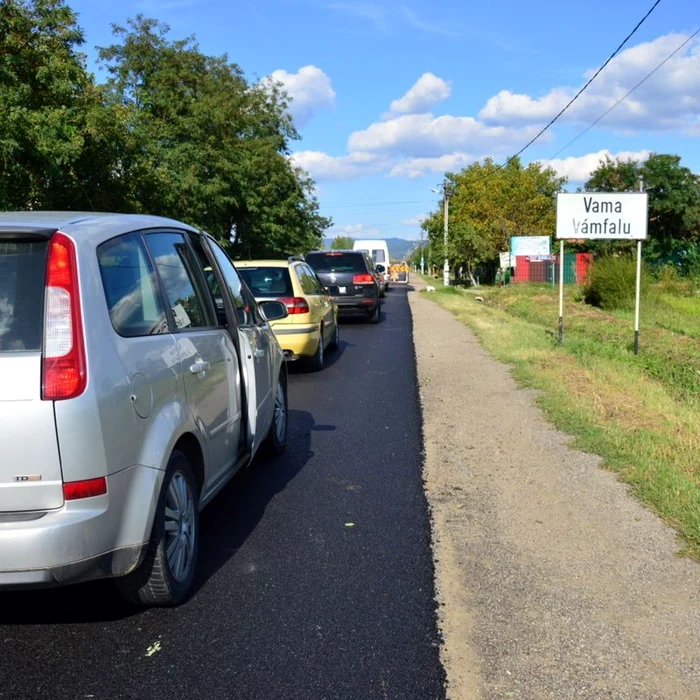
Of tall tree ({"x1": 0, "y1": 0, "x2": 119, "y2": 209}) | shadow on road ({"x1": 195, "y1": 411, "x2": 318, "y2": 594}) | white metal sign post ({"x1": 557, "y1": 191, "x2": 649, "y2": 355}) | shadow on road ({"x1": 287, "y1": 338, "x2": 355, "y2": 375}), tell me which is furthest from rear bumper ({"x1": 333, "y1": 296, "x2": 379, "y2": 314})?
shadow on road ({"x1": 195, "y1": 411, "x2": 318, "y2": 594})

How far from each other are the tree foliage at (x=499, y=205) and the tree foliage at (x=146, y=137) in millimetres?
13551

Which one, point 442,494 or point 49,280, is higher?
point 49,280

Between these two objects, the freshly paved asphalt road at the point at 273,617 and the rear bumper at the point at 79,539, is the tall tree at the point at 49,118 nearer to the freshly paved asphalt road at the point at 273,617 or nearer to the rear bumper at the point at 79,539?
the freshly paved asphalt road at the point at 273,617

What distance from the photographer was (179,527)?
4.10 meters

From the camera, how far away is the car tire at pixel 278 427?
273 inches

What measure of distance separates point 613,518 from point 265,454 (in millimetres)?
2973

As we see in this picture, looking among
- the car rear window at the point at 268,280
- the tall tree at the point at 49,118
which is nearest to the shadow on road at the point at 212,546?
the car rear window at the point at 268,280

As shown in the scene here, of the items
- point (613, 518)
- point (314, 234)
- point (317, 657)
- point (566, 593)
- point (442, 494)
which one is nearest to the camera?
point (317, 657)

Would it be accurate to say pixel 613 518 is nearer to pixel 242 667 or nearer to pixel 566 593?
Answer: pixel 566 593

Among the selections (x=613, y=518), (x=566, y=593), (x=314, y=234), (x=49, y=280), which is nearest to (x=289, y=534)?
(x=566, y=593)

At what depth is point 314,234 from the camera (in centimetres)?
4809

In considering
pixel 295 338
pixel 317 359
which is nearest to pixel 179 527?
pixel 295 338

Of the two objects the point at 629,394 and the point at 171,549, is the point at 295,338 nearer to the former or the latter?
the point at 629,394

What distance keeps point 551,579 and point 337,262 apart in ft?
54.8
